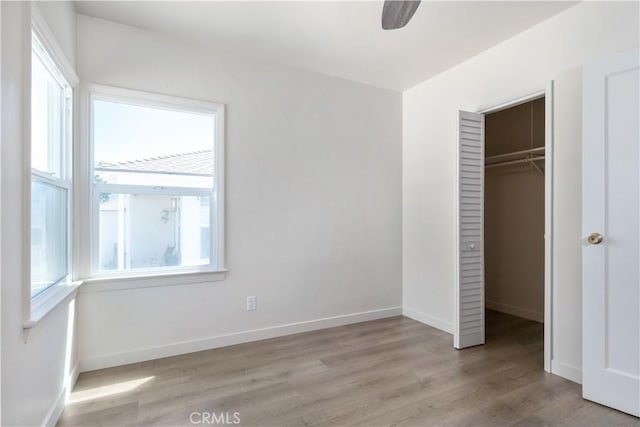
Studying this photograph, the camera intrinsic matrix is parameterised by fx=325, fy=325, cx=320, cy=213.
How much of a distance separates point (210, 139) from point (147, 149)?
52 cm

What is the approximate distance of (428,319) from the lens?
349cm

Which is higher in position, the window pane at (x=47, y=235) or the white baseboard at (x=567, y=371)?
the window pane at (x=47, y=235)

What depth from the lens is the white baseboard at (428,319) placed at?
3.26 m

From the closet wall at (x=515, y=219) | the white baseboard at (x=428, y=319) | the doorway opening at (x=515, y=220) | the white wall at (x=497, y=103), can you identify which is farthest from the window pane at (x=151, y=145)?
the closet wall at (x=515, y=219)

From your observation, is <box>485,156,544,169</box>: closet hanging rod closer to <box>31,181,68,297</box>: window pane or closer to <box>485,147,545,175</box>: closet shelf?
<box>485,147,545,175</box>: closet shelf

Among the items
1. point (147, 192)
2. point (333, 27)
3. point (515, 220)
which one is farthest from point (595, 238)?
point (147, 192)

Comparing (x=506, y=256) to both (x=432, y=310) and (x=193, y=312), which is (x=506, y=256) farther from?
(x=193, y=312)

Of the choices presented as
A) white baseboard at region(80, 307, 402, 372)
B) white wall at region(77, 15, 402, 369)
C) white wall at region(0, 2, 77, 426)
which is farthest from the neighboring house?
white wall at region(0, 2, 77, 426)

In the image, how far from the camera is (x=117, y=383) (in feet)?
7.39

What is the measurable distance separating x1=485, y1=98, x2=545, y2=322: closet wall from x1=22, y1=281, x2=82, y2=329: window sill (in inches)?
170

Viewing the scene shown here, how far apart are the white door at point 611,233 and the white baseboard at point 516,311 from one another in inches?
66.4

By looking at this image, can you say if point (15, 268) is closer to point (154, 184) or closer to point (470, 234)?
point (154, 184)

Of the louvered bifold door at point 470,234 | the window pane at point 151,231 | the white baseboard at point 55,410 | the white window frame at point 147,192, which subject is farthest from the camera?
the louvered bifold door at point 470,234

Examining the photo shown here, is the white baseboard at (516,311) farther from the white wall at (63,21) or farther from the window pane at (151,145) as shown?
the white wall at (63,21)
